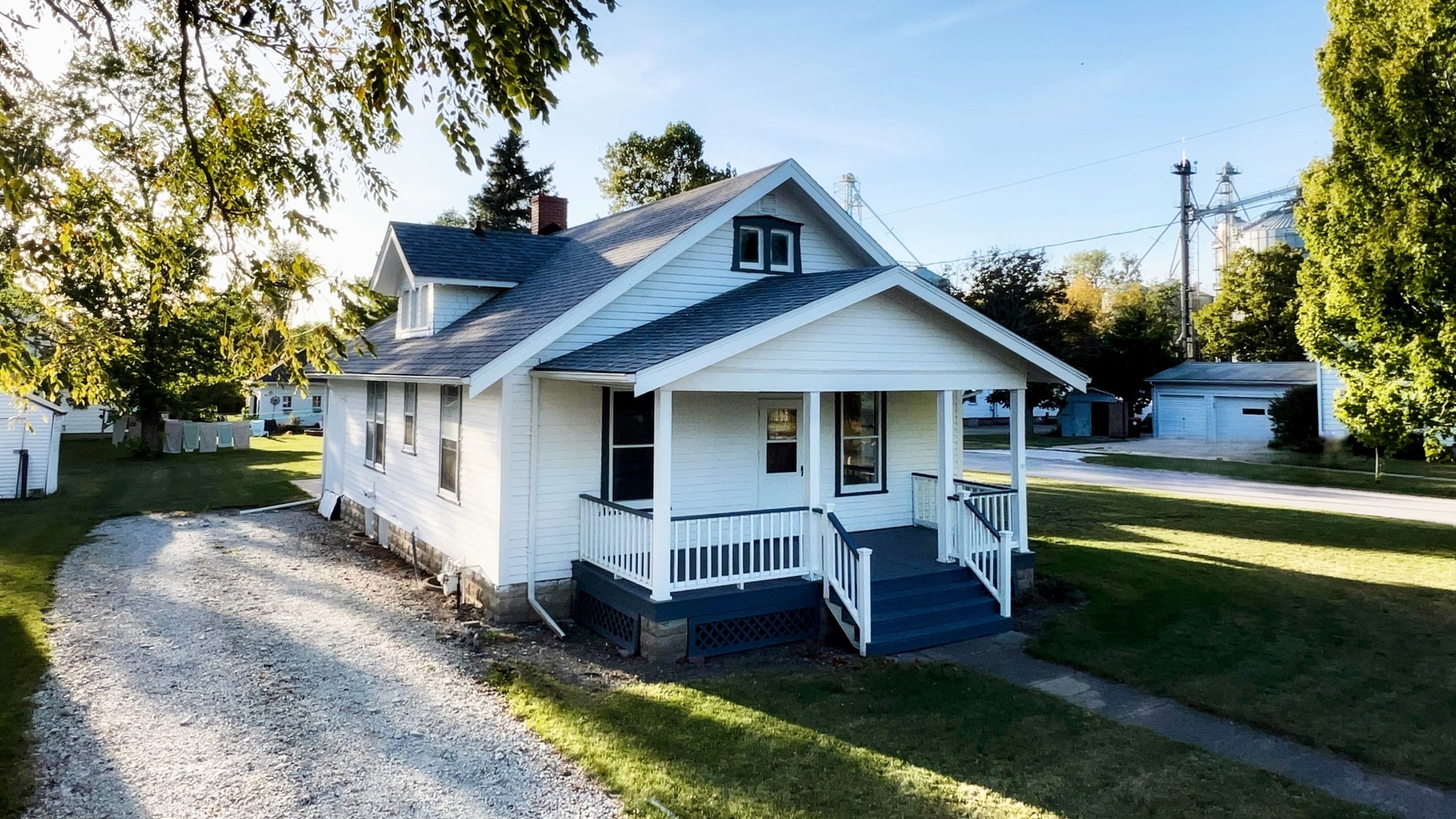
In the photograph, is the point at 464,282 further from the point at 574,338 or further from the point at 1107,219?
the point at 1107,219

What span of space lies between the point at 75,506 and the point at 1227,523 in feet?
87.6

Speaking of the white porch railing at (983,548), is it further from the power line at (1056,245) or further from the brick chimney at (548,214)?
the power line at (1056,245)

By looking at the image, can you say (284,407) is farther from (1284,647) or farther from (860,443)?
(1284,647)

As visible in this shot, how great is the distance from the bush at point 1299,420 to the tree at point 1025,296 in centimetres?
1080

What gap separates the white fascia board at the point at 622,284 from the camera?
900 centimetres

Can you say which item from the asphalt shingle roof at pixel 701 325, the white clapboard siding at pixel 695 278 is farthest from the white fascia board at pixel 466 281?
the asphalt shingle roof at pixel 701 325

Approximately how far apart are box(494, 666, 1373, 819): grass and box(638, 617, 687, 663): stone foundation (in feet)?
2.16

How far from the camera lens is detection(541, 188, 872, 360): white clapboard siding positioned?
1045 cm

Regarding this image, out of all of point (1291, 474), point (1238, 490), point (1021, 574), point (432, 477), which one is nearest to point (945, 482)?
point (1021, 574)

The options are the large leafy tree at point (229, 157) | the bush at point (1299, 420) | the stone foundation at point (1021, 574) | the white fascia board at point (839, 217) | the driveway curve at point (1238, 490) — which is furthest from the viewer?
the bush at point (1299, 420)

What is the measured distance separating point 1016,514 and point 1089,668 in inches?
115

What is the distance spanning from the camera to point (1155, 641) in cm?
923

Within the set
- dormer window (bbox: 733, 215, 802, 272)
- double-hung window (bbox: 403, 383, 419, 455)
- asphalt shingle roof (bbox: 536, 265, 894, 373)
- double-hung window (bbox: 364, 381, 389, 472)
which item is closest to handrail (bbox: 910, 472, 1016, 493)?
asphalt shingle roof (bbox: 536, 265, 894, 373)

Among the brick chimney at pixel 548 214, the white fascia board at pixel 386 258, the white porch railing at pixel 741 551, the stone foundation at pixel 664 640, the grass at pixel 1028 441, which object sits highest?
the brick chimney at pixel 548 214
